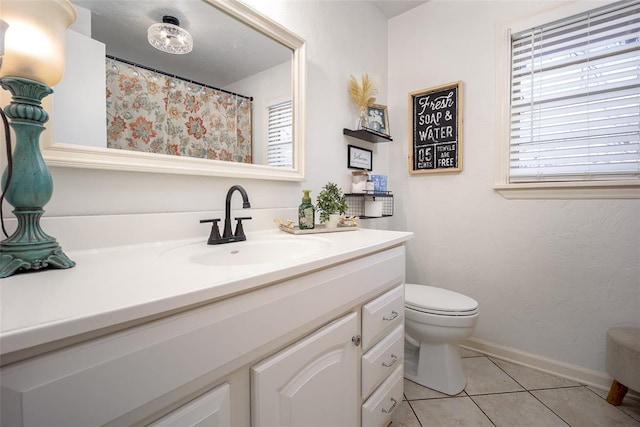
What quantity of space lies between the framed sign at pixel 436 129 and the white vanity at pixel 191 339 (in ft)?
4.05

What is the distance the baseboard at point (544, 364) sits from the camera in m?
1.47

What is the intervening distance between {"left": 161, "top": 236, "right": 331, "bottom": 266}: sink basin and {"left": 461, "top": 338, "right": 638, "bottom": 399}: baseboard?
149cm

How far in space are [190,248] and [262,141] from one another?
599 millimetres

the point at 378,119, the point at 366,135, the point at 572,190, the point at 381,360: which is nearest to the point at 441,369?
the point at 381,360

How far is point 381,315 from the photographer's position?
103cm

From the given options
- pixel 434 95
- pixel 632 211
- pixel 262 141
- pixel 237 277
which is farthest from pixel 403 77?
pixel 237 277

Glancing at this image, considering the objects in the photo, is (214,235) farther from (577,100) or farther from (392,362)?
(577,100)

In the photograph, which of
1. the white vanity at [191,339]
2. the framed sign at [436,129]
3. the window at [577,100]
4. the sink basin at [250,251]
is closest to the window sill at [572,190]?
the window at [577,100]

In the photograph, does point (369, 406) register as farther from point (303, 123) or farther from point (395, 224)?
point (395, 224)

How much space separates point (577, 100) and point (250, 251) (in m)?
1.92

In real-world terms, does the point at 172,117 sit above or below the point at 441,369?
above

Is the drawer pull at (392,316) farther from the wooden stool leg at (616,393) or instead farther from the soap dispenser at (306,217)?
the wooden stool leg at (616,393)

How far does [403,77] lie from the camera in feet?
6.86

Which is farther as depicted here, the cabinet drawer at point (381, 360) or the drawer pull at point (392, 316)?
the drawer pull at point (392, 316)
